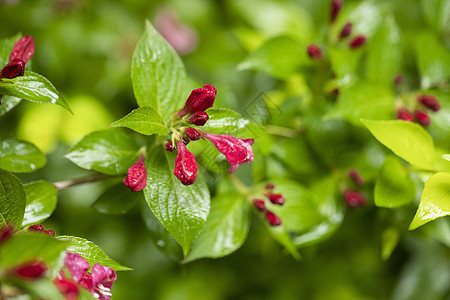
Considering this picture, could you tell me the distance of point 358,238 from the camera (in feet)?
4.04

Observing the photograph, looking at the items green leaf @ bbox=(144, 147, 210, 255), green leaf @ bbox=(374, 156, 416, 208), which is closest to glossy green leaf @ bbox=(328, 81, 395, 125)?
green leaf @ bbox=(374, 156, 416, 208)

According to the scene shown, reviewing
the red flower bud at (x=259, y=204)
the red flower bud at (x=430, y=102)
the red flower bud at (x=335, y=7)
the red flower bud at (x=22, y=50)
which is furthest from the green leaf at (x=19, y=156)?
the red flower bud at (x=430, y=102)

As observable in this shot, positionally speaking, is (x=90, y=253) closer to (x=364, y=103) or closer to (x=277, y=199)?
(x=277, y=199)

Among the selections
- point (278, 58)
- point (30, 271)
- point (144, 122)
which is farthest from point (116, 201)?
point (278, 58)

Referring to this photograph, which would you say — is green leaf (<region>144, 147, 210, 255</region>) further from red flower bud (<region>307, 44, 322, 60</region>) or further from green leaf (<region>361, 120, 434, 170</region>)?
red flower bud (<region>307, 44, 322, 60</region>)

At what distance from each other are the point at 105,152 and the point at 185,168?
0.18 m

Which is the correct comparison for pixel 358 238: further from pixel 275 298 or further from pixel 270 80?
pixel 270 80

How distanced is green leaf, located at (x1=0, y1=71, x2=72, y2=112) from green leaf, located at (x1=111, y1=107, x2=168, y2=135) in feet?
0.31

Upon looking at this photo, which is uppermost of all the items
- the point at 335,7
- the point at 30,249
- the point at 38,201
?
the point at 335,7

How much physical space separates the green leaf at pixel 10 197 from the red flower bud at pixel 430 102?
762 millimetres

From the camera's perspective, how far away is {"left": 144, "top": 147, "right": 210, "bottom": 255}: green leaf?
1.93 ft

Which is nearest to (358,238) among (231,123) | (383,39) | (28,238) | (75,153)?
(383,39)

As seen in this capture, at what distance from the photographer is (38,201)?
2.12 ft

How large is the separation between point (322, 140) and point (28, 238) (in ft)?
2.06
